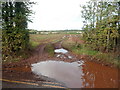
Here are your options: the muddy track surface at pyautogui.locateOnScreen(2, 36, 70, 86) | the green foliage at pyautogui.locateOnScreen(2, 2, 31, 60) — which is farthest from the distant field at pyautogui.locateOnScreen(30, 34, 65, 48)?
the muddy track surface at pyautogui.locateOnScreen(2, 36, 70, 86)

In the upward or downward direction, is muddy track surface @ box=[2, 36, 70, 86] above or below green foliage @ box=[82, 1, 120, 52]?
below

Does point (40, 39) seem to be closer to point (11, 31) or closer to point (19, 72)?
point (11, 31)

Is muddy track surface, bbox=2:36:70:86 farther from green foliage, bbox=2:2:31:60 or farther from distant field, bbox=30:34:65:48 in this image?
distant field, bbox=30:34:65:48

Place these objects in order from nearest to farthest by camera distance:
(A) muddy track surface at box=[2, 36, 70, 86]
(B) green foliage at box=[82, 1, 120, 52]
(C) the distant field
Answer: (A) muddy track surface at box=[2, 36, 70, 86] < (B) green foliage at box=[82, 1, 120, 52] < (C) the distant field

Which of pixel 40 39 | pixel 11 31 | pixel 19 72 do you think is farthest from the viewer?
pixel 40 39

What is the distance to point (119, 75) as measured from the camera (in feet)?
26.4

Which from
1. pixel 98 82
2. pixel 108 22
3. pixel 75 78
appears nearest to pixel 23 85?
pixel 75 78

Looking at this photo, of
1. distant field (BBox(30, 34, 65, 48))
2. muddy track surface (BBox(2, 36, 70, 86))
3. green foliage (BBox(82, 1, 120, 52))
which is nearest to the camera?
muddy track surface (BBox(2, 36, 70, 86))

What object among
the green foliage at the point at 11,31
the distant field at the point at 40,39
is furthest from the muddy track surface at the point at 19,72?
the distant field at the point at 40,39

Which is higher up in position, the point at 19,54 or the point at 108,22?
the point at 108,22

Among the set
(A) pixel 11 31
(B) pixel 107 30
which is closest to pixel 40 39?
(A) pixel 11 31

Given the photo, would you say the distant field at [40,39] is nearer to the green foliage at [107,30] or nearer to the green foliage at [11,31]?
the green foliage at [11,31]

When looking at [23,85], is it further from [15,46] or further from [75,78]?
[15,46]

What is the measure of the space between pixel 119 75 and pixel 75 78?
3918 millimetres
